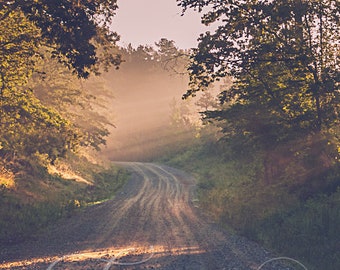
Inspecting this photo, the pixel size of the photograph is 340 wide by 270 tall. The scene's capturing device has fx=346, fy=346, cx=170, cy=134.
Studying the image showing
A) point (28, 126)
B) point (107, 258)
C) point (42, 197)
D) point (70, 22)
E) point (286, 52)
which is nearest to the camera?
point (107, 258)

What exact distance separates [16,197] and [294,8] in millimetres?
14318

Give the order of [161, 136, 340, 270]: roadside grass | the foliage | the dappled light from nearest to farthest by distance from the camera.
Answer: the dappled light, [161, 136, 340, 270]: roadside grass, the foliage

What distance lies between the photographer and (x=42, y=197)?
59.3 ft

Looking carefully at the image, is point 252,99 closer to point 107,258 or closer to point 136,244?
point 136,244

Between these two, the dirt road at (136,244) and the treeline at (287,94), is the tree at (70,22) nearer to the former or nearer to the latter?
the treeline at (287,94)

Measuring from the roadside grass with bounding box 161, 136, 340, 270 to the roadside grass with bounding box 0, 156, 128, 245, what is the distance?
24.1ft

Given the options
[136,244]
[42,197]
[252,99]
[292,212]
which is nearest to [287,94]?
[252,99]

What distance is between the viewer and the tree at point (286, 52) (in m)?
12.9

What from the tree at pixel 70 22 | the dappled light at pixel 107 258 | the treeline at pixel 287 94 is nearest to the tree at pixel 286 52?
the treeline at pixel 287 94

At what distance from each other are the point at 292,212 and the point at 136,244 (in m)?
6.20

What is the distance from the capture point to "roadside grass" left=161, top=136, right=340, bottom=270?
33.5 ft

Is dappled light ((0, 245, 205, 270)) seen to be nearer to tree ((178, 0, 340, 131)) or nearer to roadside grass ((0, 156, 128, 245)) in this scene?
roadside grass ((0, 156, 128, 245))

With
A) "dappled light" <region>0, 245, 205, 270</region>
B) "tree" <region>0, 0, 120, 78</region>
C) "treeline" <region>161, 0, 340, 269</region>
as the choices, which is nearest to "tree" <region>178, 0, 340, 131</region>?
"treeline" <region>161, 0, 340, 269</region>

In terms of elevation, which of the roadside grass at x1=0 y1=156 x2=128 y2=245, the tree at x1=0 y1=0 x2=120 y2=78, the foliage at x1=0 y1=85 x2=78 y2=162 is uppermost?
the tree at x1=0 y1=0 x2=120 y2=78
